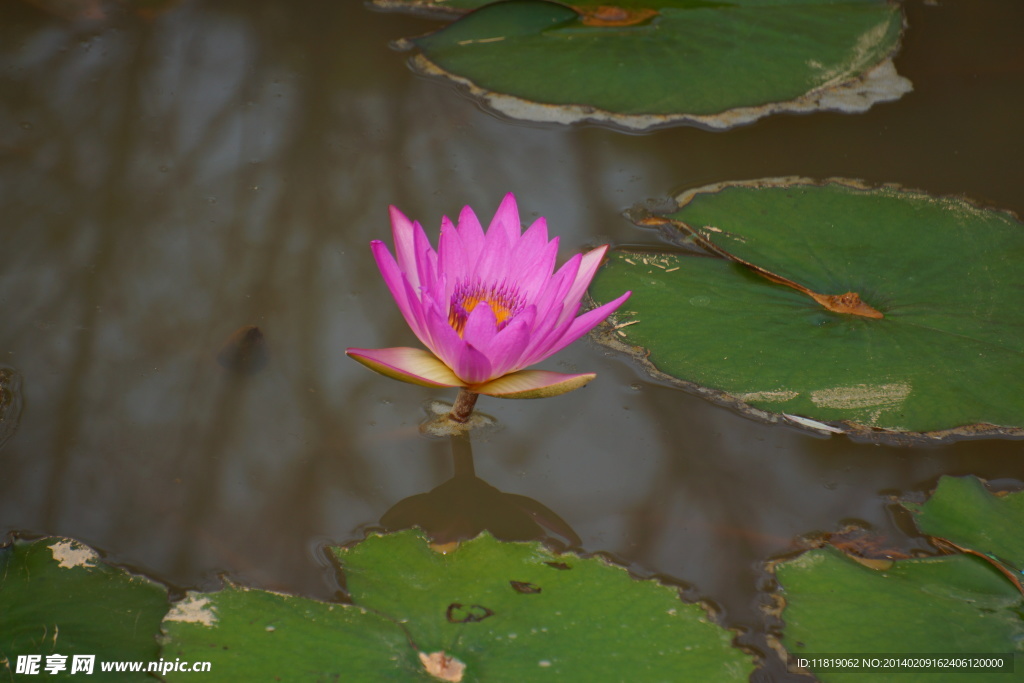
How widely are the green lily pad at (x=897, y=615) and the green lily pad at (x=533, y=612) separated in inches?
6.0

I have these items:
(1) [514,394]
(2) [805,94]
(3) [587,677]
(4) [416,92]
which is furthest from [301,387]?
(2) [805,94]

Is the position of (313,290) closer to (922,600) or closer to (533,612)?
(533,612)

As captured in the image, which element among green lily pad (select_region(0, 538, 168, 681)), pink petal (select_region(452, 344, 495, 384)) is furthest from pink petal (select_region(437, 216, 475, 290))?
green lily pad (select_region(0, 538, 168, 681))

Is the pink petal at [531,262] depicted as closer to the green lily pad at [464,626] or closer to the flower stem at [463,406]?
the flower stem at [463,406]

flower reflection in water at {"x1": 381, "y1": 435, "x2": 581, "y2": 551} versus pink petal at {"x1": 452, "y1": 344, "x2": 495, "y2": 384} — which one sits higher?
pink petal at {"x1": 452, "y1": 344, "x2": 495, "y2": 384}

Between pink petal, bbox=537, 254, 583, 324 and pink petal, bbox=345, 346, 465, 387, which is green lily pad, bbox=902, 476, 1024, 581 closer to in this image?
pink petal, bbox=537, 254, 583, 324

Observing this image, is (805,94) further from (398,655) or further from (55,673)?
(55,673)

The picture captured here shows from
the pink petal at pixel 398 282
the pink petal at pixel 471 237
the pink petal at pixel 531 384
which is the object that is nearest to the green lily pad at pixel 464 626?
the pink petal at pixel 531 384

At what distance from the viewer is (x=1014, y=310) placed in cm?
181

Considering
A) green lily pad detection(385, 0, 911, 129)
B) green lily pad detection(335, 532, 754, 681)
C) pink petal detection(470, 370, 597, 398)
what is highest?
green lily pad detection(385, 0, 911, 129)

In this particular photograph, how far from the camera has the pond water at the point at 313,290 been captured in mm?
1471

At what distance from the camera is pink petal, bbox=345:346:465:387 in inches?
53.1

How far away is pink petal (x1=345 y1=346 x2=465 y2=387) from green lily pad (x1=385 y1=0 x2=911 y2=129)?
1.29m

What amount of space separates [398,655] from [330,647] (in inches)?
4.1
